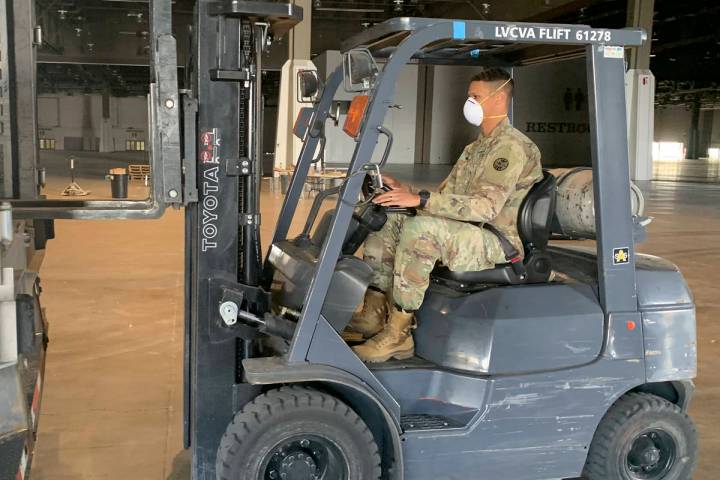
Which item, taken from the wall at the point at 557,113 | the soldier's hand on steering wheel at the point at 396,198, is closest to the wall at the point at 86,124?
the wall at the point at 557,113

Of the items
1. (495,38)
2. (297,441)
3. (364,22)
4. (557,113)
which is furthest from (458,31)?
(557,113)

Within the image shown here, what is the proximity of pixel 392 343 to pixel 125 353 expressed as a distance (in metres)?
2.56

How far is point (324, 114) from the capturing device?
11.0ft

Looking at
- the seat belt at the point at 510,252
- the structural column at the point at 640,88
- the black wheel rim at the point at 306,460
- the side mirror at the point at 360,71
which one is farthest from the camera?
the structural column at the point at 640,88

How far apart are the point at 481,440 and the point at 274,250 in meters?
1.12

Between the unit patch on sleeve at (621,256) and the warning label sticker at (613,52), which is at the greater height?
the warning label sticker at (613,52)

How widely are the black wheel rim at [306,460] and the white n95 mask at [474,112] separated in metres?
1.37

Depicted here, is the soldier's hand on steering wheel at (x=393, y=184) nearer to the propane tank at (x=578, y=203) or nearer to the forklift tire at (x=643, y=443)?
the propane tank at (x=578, y=203)

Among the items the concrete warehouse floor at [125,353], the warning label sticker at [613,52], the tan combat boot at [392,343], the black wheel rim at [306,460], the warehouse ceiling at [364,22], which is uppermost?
the warehouse ceiling at [364,22]

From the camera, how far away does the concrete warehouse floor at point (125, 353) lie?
3473mm

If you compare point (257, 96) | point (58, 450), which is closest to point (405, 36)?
point (257, 96)

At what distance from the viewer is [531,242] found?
3.13m

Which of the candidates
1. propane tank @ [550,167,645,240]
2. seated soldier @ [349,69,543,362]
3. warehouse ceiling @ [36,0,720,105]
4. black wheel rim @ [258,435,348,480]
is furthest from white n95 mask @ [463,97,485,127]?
warehouse ceiling @ [36,0,720,105]

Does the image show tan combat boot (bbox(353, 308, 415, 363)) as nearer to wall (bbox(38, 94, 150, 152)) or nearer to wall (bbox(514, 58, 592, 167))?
wall (bbox(514, 58, 592, 167))
